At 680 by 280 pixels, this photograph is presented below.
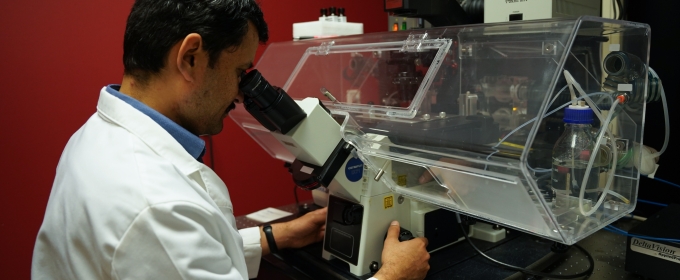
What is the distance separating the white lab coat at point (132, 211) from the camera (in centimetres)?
81

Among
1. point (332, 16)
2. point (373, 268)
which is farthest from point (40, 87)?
point (373, 268)

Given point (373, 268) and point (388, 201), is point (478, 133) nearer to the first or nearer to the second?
point (388, 201)

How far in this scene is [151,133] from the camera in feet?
3.05

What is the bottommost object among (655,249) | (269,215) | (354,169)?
(269,215)

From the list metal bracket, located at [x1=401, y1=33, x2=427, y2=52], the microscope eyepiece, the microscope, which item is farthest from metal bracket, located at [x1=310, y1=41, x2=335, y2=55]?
the microscope eyepiece

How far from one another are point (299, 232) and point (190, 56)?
69 cm

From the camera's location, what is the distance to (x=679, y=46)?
145cm

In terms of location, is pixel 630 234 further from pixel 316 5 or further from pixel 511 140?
pixel 316 5

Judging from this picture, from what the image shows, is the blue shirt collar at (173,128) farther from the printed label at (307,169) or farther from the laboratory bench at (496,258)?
the laboratory bench at (496,258)

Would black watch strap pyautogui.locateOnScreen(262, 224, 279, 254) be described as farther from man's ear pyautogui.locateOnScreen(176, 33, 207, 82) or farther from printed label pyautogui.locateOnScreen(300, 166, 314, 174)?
man's ear pyautogui.locateOnScreen(176, 33, 207, 82)

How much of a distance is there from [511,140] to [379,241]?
507mm

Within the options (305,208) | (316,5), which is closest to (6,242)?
(305,208)

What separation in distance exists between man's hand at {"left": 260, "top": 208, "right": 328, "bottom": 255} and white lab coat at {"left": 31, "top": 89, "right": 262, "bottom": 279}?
43cm

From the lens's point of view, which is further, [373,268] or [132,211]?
[373,268]
